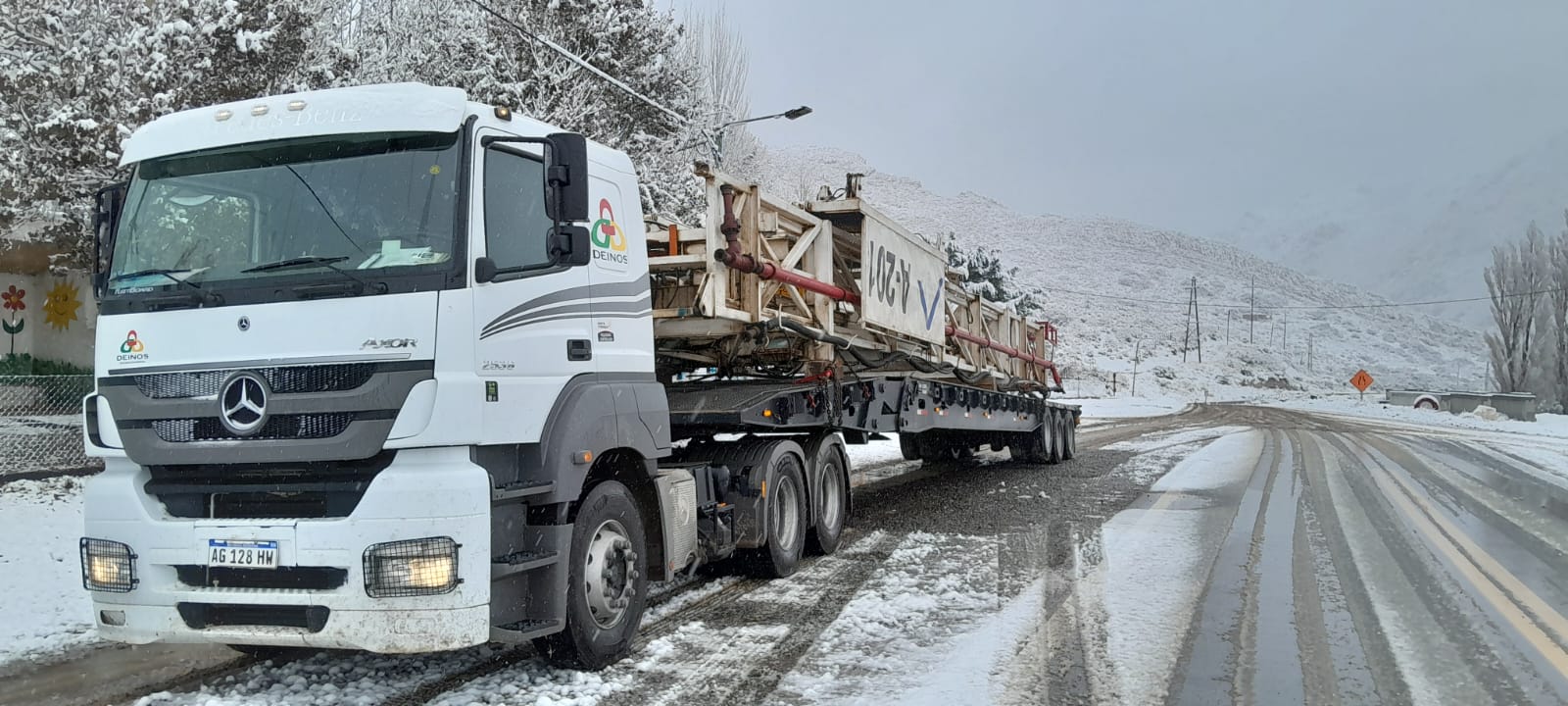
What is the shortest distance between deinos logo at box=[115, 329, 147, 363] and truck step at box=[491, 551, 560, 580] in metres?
1.79

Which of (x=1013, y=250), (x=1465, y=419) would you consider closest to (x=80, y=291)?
(x=1465, y=419)

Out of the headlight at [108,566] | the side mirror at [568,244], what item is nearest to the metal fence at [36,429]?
the headlight at [108,566]

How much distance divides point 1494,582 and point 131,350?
8275 millimetres

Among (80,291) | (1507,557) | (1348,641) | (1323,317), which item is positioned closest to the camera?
(1348,641)

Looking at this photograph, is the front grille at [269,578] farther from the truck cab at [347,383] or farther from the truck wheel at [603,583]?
the truck wheel at [603,583]

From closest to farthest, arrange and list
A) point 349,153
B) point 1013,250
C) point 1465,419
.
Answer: point 349,153
point 1465,419
point 1013,250

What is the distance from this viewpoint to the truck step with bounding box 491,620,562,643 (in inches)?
171

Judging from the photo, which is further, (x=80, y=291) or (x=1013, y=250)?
(x=1013, y=250)

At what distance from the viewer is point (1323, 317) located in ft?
476

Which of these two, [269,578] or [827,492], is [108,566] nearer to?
[269,578]

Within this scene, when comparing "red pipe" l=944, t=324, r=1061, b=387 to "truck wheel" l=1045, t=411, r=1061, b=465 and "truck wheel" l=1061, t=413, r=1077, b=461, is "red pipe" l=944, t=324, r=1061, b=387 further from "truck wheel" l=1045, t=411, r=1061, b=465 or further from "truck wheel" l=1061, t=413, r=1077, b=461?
"truck wheel" l=1045, t=411, r=1061, b=465

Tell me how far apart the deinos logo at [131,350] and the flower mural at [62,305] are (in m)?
19.8

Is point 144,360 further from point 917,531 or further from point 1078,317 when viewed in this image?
point 1078,317

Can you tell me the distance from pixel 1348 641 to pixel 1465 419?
3631 centimetres
